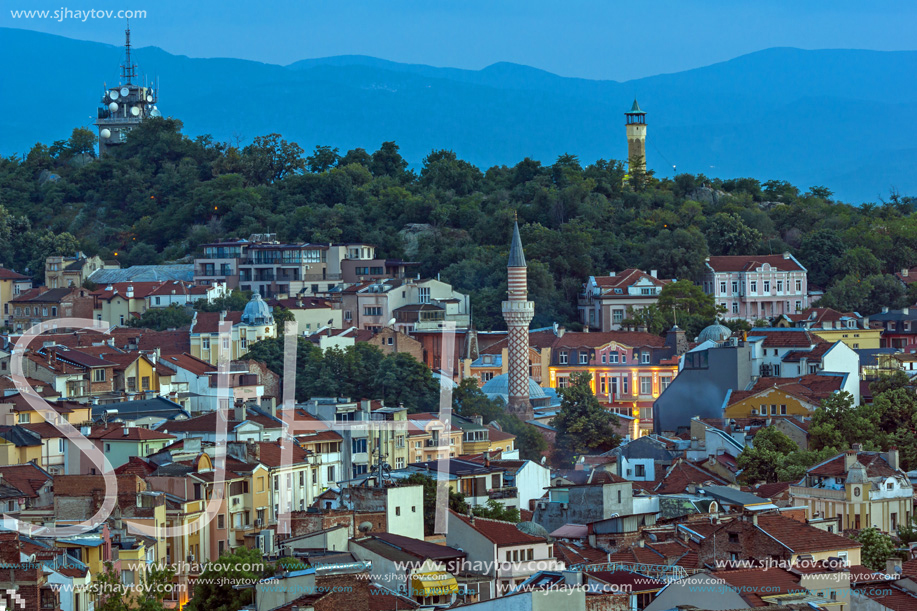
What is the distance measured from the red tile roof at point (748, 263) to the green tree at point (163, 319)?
21583mm

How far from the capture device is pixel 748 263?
72.6 metres

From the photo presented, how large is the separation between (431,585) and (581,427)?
103ft

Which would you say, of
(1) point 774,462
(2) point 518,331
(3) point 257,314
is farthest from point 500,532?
(3) point 257,314

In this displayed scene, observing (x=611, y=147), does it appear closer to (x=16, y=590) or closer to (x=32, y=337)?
(x=32, y=337)

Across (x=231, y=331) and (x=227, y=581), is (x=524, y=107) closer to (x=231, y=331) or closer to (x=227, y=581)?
(x=231, y=331)

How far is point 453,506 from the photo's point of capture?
27.6 metres

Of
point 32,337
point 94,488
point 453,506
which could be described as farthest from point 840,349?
point 94,488

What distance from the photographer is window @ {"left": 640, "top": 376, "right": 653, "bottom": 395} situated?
60.0 meters

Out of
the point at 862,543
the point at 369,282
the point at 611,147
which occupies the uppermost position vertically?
the point at 611,147

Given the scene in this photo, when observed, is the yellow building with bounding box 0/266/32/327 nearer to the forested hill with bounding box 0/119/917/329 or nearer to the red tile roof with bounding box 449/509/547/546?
the forested hill with bounding box 0/119/917/329

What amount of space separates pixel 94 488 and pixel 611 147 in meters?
123

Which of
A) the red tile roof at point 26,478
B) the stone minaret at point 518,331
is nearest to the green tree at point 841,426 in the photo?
the stone minaret at point 518,331

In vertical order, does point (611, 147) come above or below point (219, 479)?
above

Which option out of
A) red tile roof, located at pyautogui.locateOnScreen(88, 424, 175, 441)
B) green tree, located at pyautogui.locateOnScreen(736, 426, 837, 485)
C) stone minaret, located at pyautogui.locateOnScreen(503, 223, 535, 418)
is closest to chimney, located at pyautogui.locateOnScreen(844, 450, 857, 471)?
green tree, located at pyautogui.locateOnScreen(736, 426, 837, 485)
